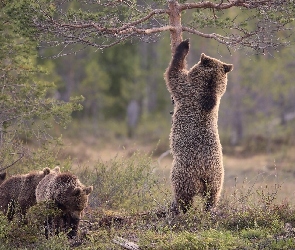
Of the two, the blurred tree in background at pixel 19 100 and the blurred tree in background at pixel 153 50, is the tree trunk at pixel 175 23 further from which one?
the blurred tree in background at pixel 19 100

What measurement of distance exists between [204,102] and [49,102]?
4.14m

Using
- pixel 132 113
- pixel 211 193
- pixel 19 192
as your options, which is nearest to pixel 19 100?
pixel 19 192

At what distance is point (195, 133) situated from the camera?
9.49 meters

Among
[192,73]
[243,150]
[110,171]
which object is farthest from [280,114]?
[192,73]

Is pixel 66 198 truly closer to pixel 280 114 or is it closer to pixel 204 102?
pixel 204 102

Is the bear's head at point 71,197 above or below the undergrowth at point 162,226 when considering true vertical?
above

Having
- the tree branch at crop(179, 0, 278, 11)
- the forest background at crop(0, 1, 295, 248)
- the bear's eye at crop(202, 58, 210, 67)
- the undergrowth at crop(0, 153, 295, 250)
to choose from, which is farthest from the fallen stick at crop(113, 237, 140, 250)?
the tree branch at crop(179, 0, 278, 11)

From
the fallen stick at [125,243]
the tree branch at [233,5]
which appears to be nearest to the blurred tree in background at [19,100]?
the tree branch at [233,5]

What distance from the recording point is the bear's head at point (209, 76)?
9.56m

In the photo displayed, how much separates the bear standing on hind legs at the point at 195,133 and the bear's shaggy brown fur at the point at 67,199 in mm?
1535

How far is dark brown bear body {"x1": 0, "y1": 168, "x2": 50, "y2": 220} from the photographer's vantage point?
31.7 feet

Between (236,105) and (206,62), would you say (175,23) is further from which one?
(236,105)

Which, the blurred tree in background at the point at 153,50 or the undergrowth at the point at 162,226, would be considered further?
the blurred tree in background at the point at 153,50

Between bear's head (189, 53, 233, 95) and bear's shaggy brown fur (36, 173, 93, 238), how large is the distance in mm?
2430
